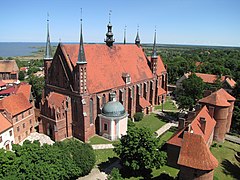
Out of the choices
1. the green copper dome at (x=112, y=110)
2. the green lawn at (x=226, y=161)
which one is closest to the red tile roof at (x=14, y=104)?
the green copper dome at (x=112, y=110)

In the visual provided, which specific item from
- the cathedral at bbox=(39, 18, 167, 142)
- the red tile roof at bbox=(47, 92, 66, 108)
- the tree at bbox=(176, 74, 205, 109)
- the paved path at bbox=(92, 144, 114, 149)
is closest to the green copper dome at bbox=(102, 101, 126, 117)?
the cathedral at bbox=(39, 18, 167, 142)

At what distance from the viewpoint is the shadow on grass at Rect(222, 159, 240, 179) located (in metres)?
31.1

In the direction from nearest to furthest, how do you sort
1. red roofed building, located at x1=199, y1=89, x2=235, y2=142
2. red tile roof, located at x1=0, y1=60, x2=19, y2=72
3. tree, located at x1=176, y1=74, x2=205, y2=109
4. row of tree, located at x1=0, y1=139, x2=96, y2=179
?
row of tree, located at x1=0, y1=139, x2=96, y2=179
red roofed building, located at x1=199, y1=89, x2=235, y2=142
tree, located at x1=176, y1=74, x2=205, y2=109
red tile roof, located at x1=0, y1=60, x2=19, y2=72

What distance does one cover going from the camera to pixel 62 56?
4012cm

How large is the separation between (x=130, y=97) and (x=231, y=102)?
21.4 m

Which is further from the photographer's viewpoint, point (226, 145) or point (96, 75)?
point (96, 75)

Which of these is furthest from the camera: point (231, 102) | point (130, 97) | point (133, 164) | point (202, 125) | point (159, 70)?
point (159, 70)

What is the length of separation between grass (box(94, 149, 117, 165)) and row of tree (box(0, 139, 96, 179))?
5.74 m

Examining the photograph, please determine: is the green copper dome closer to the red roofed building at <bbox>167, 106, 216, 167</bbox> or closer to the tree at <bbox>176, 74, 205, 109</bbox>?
the red roofed building at <bbox>167, 106, 216, 167</bbox>

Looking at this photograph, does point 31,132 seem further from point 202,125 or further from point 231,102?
point 231,102

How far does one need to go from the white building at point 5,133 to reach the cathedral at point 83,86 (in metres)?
6.67

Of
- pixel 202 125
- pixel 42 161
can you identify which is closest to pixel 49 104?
pixel 42 161

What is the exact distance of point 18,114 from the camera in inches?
1533

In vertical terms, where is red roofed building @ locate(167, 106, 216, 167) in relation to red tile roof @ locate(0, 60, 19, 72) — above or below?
below
